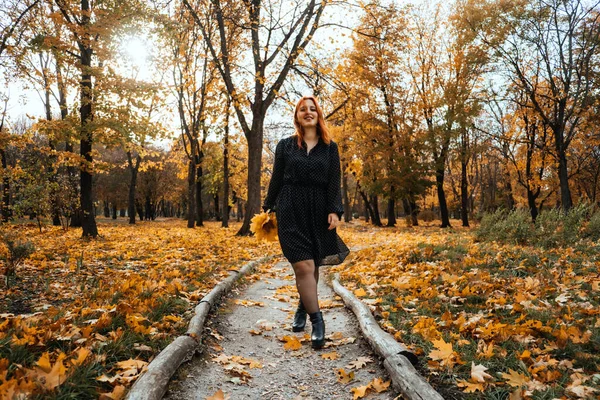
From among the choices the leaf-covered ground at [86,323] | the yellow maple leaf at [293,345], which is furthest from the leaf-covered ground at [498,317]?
the leaf-covered ground at [86,323]

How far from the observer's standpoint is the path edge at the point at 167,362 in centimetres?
218

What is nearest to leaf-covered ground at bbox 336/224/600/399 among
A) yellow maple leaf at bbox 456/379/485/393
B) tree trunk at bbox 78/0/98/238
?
yellow maple leaf at bbox 456/379/485/393

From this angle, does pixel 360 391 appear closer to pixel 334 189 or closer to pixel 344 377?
pixel 344 377

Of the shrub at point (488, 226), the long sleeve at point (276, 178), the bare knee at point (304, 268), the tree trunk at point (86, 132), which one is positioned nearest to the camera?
the bare knee at point (304, 268)

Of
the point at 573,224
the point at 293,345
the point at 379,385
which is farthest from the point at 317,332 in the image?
the point at 573,224

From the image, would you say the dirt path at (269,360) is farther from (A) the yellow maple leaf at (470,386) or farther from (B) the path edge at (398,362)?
(A) the yellow maple leaf at (470,386)

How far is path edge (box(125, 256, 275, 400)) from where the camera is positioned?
7.15ft

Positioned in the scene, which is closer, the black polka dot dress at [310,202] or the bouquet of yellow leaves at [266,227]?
the black polka dot dress at [310,202]

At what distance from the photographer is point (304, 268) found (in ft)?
11.8

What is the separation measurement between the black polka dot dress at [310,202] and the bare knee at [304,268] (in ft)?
0.19

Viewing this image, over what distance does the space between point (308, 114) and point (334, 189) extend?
807 millimetres

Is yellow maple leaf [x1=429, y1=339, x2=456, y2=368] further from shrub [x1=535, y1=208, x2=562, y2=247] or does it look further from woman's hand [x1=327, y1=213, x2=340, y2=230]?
shrub [x1=535, y1=208, x2=562, y2=247]

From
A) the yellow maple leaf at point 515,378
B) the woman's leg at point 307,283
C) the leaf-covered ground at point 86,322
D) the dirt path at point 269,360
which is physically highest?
the woman's leg at point 307,283

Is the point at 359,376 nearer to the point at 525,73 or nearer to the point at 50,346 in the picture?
the point at 50,346
